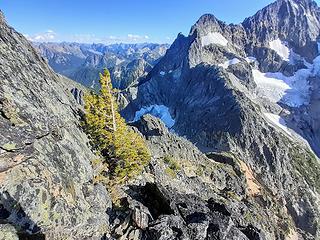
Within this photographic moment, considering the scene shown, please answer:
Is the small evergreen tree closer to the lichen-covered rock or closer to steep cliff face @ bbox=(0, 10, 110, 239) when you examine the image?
steep cliff face @ bbox=(0, 10, 110, 239)

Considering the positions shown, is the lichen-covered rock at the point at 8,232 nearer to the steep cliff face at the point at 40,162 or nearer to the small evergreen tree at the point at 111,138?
the steep cliff face at the point at 40,162

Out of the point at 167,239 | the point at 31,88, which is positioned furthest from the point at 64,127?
the point at 167,239

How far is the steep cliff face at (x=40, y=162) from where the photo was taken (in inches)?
936

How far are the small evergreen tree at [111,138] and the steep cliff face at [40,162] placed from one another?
7.56 feet

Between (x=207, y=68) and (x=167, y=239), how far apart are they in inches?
6871

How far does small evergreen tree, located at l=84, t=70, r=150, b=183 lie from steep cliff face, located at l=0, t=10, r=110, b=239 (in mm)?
2304

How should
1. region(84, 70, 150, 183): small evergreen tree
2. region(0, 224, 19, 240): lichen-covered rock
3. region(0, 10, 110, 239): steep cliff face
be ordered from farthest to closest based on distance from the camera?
region(84, 70, 150, 183): small evergreen tree
region(0, 10, 110, 239): steep cliff face
region(0, 224, 19, 240): lichen-covered rock

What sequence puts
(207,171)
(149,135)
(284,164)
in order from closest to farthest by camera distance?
1. (207,171)
2. (149,135)
3. (284,164)

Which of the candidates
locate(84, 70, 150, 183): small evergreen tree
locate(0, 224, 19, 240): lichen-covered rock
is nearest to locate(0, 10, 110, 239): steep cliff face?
locate(0, 224, 19, 240): lichen-covered rock

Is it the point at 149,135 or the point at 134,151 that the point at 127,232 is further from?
the point at 149,135

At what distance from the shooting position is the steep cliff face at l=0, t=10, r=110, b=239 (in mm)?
23766

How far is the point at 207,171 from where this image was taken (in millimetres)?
70188

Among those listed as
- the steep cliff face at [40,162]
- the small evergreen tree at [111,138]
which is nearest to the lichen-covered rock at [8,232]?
the steep cliff face at [40,162]

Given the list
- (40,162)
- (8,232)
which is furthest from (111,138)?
(8,232)
